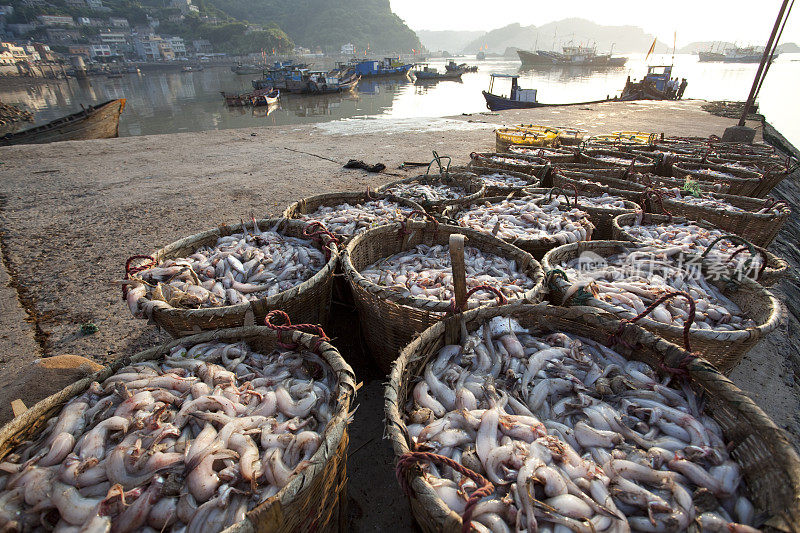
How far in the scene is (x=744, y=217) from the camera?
16.7 feet

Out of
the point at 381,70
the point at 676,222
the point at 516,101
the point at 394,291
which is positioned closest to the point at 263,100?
the point at 516,101

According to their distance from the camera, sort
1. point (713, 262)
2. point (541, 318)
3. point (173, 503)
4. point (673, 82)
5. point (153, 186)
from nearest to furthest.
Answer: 1. point (173, 503)
2. point (541, 318)
3. point (713, 262)
4. point (153, 186)
5. point (673, 82)

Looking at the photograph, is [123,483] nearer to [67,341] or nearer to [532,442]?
[532,442]

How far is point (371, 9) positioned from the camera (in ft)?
583

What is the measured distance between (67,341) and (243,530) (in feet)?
12.3

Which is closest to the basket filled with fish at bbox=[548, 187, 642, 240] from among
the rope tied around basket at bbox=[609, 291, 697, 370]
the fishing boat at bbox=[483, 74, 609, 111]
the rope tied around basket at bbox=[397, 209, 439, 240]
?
the rope tied around basket at bbox=[397, 209, 439, 240]

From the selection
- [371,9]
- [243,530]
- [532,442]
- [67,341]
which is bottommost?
[67,341]

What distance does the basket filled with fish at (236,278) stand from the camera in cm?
301

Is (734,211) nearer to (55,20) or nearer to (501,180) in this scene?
(501,180)

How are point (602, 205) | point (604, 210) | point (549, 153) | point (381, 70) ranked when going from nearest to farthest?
1. point (604, 210)
2. point (602, 205)
3. point (549, 153)
4. point (381, 70)

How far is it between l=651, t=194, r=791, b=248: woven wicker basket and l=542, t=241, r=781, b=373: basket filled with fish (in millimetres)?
1835

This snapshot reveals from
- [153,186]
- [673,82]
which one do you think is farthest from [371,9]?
[153,186]

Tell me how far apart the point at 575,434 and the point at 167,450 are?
95.4 inches

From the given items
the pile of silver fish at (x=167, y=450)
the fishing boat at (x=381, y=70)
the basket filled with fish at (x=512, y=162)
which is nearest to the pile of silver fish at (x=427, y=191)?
the basket filled with fish at (x=512, y=162)
